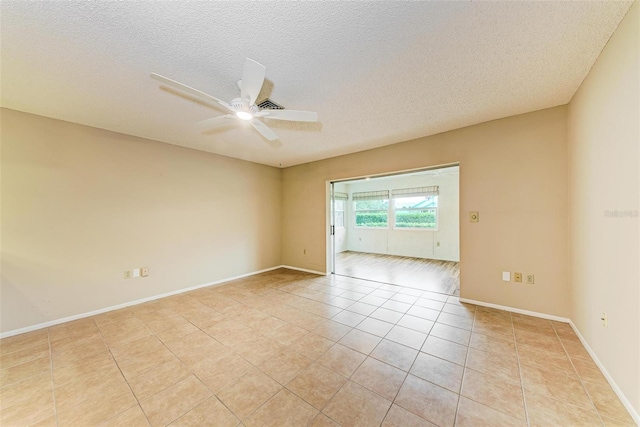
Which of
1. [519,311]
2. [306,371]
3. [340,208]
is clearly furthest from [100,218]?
[340,208]

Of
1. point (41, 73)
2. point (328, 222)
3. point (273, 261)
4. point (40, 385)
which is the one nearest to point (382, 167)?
point (328, 222)

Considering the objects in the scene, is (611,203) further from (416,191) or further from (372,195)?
(372,195)

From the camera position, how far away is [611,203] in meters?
1.66

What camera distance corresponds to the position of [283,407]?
4.93ft

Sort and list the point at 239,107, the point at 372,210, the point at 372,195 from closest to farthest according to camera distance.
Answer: the point at 239,107, the point at 372,195, the point at 372,210

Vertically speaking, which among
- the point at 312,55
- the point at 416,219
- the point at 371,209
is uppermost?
the point at 312,55

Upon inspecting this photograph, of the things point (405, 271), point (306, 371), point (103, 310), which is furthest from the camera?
point (405, 271)

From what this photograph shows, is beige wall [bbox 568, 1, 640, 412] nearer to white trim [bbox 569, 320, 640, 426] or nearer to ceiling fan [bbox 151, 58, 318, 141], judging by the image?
white trim [bbox 569, 320, 640, 426]

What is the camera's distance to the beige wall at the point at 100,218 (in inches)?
99.4

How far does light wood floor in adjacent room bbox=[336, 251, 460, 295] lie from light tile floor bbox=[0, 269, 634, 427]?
1003 mm

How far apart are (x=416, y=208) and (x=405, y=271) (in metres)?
2.27

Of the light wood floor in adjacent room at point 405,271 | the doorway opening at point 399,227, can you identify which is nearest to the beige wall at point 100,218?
the doorway opening at point 399,227

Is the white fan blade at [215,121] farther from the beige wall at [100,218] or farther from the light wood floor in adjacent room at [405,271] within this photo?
the light wood floor in adjacent room at [405,271]

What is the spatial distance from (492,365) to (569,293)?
1.56m
